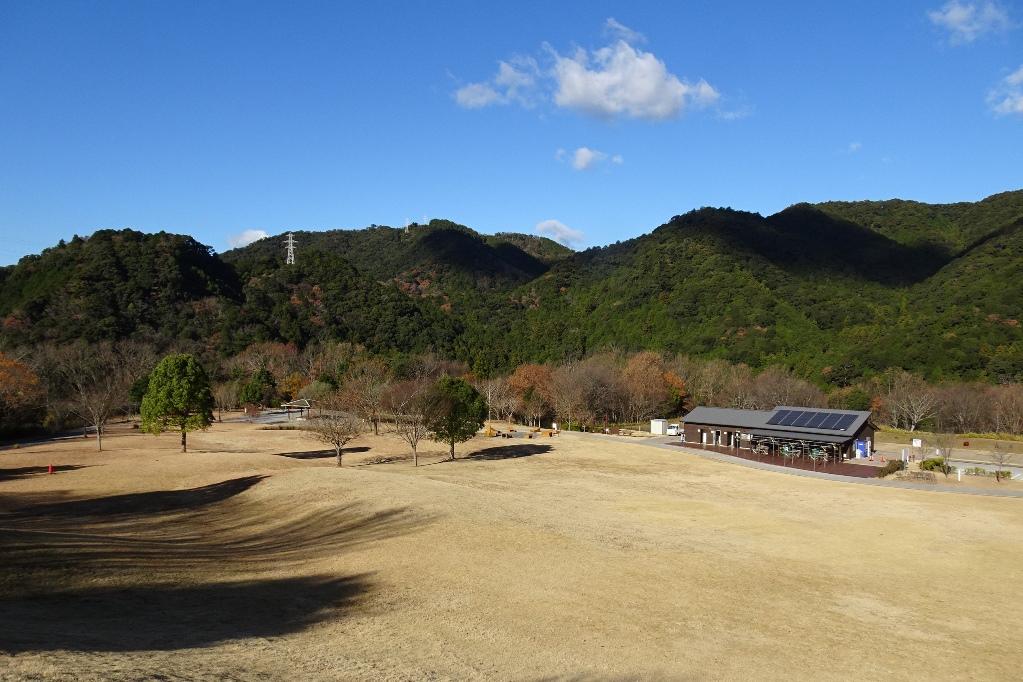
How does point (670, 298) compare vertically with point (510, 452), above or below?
above

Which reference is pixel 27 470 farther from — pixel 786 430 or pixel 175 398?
pixel 786 430

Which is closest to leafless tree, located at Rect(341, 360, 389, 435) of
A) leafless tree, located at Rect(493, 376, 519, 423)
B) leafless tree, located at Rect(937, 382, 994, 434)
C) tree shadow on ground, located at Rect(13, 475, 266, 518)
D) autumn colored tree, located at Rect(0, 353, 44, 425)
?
leafless tree, located at Rect(493, 376, 519, 423)

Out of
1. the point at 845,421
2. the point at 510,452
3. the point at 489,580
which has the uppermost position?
the point at 845,421

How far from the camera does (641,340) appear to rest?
9831 cm

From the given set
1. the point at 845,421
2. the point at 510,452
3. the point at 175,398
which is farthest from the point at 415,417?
the point at 845,421

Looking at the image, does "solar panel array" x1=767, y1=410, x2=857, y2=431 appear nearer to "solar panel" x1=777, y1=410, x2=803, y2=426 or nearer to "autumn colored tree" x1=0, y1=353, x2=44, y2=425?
"solar panel" x1=777, y1=410, x2=803, y2=426

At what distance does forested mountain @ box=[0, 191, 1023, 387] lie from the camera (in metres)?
75.9

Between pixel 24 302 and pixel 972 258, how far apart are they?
5213 inches

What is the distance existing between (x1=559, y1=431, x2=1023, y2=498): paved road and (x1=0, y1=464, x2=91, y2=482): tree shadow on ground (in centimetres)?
3889

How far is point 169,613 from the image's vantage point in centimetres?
1307

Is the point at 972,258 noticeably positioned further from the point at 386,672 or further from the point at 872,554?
the point at 386,672

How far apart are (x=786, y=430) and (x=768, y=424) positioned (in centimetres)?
178

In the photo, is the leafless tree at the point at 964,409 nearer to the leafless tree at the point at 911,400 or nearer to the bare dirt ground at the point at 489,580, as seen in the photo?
the leafless tree at the point at 911,400

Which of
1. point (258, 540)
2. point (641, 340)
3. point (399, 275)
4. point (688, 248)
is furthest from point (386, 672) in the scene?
point (399, 275)
